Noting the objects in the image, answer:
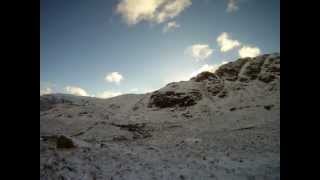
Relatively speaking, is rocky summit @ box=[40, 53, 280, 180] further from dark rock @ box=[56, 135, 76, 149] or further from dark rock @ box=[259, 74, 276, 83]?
dark rock @ box=[259, 74, 276, 83]

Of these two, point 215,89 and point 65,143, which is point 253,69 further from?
point 65,143

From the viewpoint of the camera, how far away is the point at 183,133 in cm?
3102

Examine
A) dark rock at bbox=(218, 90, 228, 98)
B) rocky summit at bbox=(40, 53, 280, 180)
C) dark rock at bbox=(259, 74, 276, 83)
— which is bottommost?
rocky summit at bbox=(40, 53, 280, 180)

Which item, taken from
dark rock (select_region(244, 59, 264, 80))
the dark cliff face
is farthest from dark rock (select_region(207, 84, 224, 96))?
dark rock (select_region(244, 59, 264, 80))

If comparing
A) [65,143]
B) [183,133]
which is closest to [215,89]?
[183,133]

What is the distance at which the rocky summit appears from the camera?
1111cm

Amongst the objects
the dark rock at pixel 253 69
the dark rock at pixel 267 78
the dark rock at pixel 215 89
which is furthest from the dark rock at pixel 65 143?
the dark rock at pixel 253 69

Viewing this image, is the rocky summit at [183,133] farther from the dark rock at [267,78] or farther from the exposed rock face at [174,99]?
the dark rock at [267,78]
